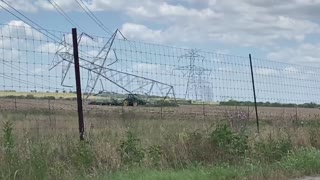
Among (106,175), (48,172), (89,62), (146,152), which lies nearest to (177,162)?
(146,152)

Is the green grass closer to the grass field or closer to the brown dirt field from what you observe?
the grass field

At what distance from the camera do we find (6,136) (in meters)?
9.77

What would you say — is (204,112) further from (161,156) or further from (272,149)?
(161,156)

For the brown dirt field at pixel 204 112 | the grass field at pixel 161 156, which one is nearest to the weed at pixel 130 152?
the grass field at pixel 161 156

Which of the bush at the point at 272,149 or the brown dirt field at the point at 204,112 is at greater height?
the brown dirt field at the point at 204,112

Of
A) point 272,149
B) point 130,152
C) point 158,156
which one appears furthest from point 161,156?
point 272,149

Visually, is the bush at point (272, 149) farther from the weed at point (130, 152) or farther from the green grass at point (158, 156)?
the weed at point (130, 152)

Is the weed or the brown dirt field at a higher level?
the brown dirt field

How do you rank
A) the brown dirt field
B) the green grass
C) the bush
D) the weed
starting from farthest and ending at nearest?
the brown dirt field → the bush → the weed → the green grass

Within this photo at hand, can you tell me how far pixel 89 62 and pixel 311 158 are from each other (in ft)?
37.3

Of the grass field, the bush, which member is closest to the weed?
the grass field

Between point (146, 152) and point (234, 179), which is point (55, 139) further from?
point (234, 179)

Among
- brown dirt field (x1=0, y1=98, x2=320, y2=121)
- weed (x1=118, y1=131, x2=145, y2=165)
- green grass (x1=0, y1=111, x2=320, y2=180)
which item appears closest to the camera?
green grass (x1=0, y1=111, x2=320, y2=180)

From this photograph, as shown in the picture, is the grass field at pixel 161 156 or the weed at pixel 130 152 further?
the weed at pixel 130 152
